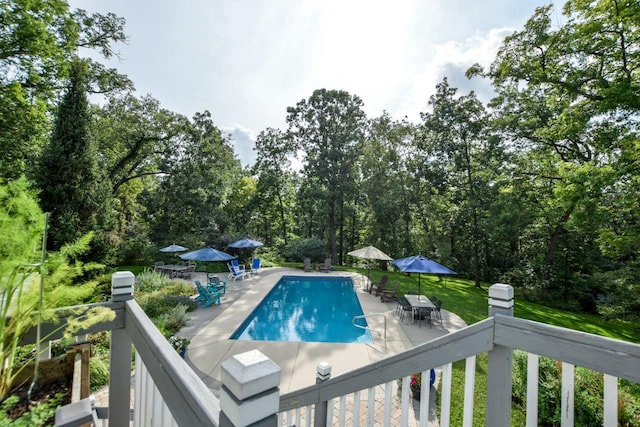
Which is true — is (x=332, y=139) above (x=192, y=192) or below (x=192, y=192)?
above

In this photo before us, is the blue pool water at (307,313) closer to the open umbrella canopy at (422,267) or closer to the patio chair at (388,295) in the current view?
the patio chair at (388,295)

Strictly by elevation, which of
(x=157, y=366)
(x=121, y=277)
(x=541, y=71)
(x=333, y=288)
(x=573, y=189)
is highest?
(x=541, y=71)

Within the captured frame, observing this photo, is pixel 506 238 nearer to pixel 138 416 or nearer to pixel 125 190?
pixel 138 416

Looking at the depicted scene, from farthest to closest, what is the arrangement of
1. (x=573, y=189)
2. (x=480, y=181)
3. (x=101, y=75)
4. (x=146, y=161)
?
(x=146, y=161) < (x=480, y=181) < (x=101, y=75) < (x=573, y=189)

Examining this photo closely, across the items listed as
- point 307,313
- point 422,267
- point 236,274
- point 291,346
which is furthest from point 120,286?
point 236,274

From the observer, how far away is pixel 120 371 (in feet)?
6.21

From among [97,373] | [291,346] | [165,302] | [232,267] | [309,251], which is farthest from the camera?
[309,251]

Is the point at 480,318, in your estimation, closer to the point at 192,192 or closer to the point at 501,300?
the point at 501,300

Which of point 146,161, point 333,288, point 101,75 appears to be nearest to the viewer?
point 101,75

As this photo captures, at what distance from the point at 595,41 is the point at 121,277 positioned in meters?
12.7

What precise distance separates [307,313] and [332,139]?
1362cm

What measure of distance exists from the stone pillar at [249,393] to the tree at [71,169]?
11.4 m

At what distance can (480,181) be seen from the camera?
1541 centimetres

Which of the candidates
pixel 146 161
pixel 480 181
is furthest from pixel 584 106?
pixel 146 161
